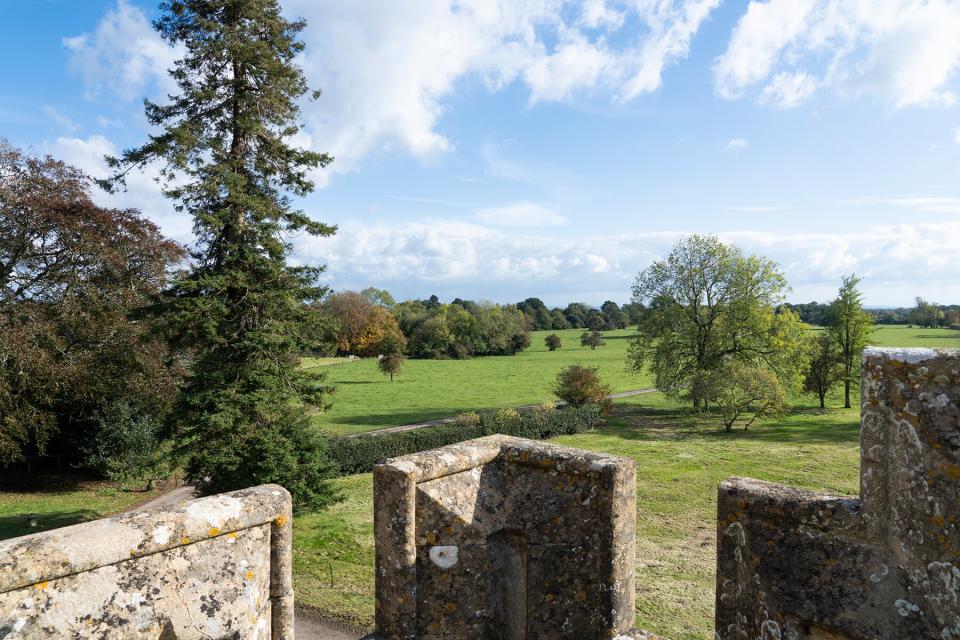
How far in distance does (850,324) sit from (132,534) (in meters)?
43.0

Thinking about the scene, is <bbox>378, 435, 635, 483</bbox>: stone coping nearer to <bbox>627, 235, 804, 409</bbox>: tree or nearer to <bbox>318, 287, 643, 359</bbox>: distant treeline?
<bbox>627, 235, 804, 409</bbox>: tree

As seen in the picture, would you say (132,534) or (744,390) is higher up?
(132,534)

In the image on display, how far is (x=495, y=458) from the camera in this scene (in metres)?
4.26

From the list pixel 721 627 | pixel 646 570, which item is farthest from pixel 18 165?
pixel 721 627

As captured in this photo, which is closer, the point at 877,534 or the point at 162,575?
the point at 877,534

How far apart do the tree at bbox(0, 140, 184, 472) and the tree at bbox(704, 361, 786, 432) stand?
26.6 meters

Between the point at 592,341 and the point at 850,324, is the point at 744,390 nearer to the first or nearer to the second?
the point at 850,324

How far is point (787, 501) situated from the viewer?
2916 mm

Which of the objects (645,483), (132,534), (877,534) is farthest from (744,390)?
(132,534)

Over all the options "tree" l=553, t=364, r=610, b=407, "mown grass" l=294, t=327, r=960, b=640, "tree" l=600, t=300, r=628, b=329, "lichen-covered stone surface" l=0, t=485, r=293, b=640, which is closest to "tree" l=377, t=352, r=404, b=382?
"tree" l=553, t=364, r=610, b=407

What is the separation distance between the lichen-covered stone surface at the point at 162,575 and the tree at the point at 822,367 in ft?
134

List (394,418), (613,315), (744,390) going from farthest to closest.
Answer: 1. (613,315)
2. (394,418)
3. (744,390)

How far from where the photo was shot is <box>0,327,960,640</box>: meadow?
41.5 feet

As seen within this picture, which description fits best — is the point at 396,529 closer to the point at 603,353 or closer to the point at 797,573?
the point at 797,573
